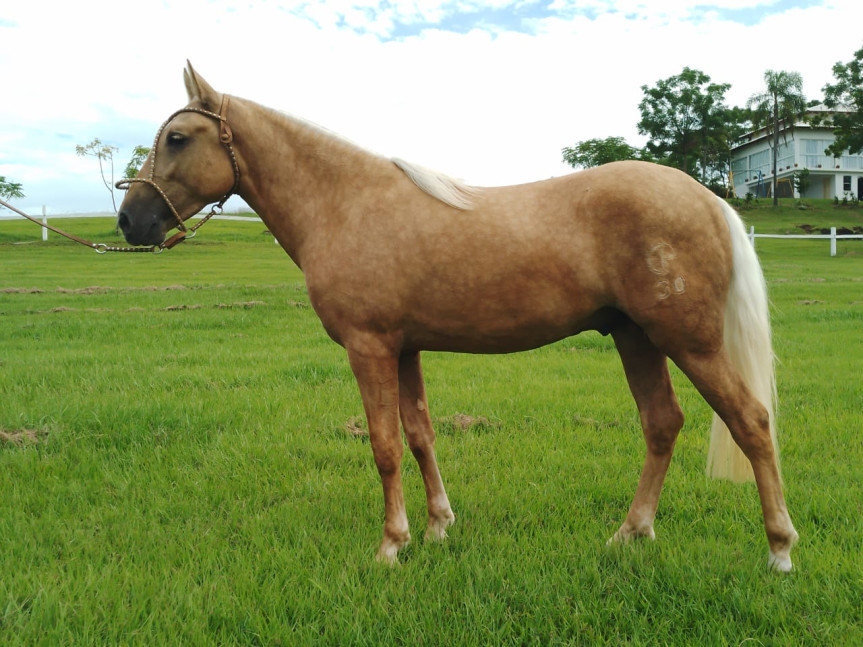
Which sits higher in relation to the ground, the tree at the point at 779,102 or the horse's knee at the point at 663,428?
the tree at the point at 779,102

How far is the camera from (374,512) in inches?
144

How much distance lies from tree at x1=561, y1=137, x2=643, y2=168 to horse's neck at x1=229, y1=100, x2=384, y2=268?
58654 millimetres

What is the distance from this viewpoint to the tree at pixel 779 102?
5184 centimetres

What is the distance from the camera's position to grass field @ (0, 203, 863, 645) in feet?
8.13

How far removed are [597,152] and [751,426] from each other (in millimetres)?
62683

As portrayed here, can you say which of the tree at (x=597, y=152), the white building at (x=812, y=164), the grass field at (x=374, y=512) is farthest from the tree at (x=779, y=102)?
the grass field at (x=374, y=512)

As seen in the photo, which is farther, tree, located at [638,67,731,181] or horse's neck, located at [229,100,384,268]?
tree, located at [638,67,731,181]

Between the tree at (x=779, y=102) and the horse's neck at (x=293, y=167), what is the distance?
184 ft

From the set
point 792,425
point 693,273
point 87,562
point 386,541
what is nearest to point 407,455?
point 386,541

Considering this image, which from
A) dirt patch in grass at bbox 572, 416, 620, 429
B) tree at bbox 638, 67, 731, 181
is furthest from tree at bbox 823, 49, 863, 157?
dirt patch in grass at bbox 572, 416, 620, 429

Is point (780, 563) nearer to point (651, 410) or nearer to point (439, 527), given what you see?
point (651, 410)

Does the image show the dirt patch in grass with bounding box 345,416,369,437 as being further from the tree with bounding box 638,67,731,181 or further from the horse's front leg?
the tree with bounding box 638,67,731,181

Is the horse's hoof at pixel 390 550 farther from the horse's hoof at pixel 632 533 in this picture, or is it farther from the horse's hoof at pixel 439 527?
the horse's hoof at pixel 632 533

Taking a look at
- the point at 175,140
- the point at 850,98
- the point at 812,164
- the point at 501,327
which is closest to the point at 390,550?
the point at 501,327
